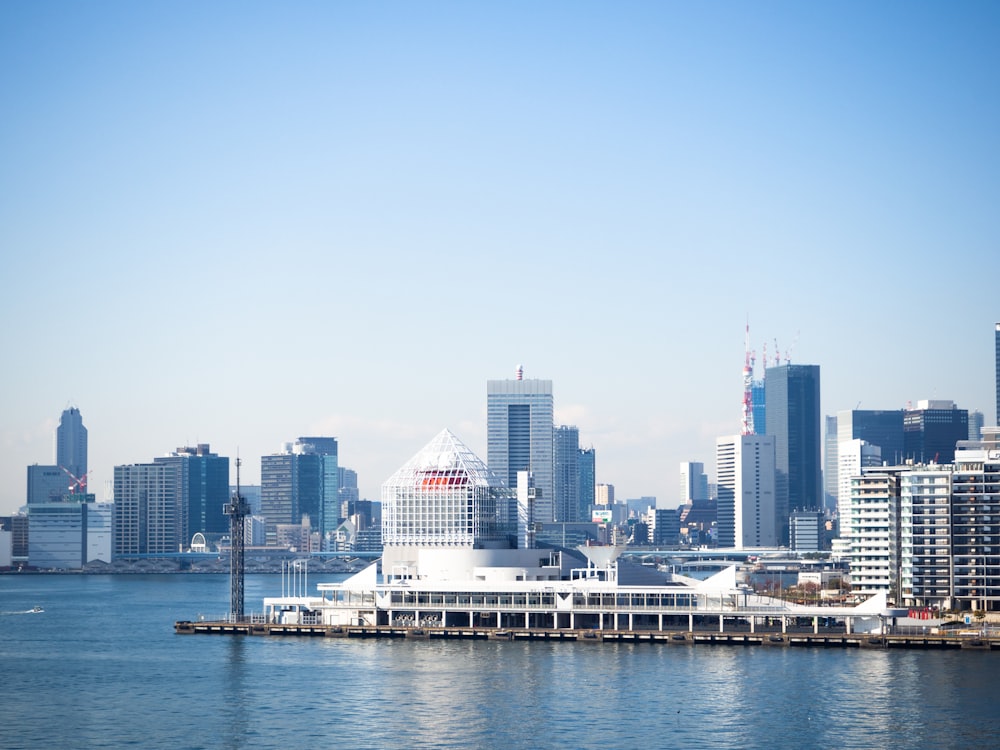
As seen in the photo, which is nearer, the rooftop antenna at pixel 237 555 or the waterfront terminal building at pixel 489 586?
the waterfront terminal building at pixel 489 586

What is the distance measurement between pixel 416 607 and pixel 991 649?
158 ft

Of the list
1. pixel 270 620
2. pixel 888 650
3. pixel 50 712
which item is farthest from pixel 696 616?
pixel 50 712

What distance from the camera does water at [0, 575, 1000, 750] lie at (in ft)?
297

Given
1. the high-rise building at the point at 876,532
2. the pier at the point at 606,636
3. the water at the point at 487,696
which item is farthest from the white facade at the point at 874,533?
the water at the point at 487,696

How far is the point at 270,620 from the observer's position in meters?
152

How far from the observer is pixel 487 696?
105000mm

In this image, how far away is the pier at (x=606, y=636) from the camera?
428 feet

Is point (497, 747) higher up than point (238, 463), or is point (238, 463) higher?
point (238, 463)

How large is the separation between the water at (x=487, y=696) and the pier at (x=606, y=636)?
2.56 meters

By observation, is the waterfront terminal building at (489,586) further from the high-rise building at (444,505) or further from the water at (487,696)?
the water at (487,696)

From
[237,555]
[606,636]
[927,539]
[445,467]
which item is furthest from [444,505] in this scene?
[927,539]

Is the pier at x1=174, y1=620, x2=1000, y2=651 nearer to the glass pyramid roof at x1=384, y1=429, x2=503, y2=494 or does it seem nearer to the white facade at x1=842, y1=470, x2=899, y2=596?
the glass pyramid roof at x1=384, y1=429, x2=503, y2=494

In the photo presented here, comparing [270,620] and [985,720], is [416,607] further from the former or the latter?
[985,720]

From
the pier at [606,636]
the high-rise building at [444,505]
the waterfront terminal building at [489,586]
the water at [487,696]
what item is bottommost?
the water at [487,696]
